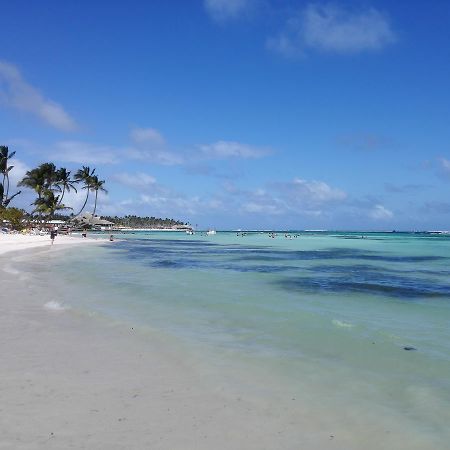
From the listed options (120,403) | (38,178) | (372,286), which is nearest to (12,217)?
(38,178)

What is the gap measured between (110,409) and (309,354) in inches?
141

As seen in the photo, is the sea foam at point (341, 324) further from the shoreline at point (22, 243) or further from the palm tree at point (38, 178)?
the palm tree at point (38, 178)

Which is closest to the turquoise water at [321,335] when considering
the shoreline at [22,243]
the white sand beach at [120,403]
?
the white sand beach at [120,403]

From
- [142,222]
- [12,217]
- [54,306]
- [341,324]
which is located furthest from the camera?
[142,222]

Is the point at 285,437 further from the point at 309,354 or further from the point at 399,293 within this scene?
the point at 399,293

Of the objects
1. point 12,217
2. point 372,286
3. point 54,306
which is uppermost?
point 12,217

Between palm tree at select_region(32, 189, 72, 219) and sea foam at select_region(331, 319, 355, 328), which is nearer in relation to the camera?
sea foam at select_region(331, 319, 355, 328)

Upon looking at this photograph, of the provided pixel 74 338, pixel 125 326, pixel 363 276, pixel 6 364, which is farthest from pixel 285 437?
pixel 363 276

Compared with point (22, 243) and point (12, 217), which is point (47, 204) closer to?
point (12, 217)

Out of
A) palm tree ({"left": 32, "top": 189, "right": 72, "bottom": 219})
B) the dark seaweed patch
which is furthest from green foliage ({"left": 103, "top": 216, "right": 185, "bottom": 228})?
the dark seaweed patch

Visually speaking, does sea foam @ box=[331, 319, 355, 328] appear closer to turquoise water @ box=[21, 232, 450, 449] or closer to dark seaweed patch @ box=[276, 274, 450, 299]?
turquoise water @ box=[21, 232, 450, 449]

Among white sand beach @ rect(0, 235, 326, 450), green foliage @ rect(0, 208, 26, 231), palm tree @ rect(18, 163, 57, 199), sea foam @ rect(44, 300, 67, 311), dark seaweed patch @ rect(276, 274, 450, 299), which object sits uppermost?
palm tree @ rect(18, 163, 57, 199)

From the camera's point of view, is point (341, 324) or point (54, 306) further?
point (54, 306)

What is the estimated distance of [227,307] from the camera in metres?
11.1
